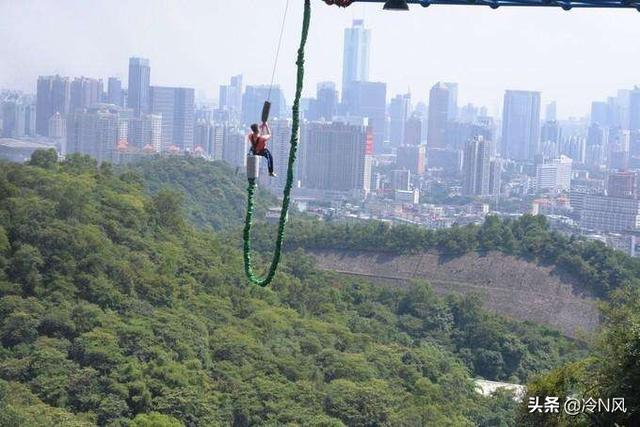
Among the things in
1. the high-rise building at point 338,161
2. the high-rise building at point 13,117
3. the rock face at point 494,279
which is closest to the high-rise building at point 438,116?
the high-rise building at point 338,161

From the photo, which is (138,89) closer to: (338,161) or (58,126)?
(58,126)

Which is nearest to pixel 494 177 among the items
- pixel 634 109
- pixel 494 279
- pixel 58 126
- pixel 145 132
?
pixel 145 132

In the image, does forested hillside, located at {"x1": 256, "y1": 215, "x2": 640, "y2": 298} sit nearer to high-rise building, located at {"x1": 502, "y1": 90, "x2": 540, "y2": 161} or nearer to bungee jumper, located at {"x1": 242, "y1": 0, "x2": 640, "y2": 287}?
bungee jumper, located at {"x1": 242, "y1": 0, "x2": 640, "y2": 287}

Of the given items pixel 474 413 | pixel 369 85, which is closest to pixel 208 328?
pixel 474 413

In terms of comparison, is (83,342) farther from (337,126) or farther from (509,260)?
(337,126)

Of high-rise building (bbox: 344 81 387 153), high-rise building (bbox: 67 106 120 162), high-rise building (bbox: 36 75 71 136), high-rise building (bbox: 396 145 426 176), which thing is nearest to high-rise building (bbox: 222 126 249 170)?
high-rise building (bbox: 67 106 120 162)
